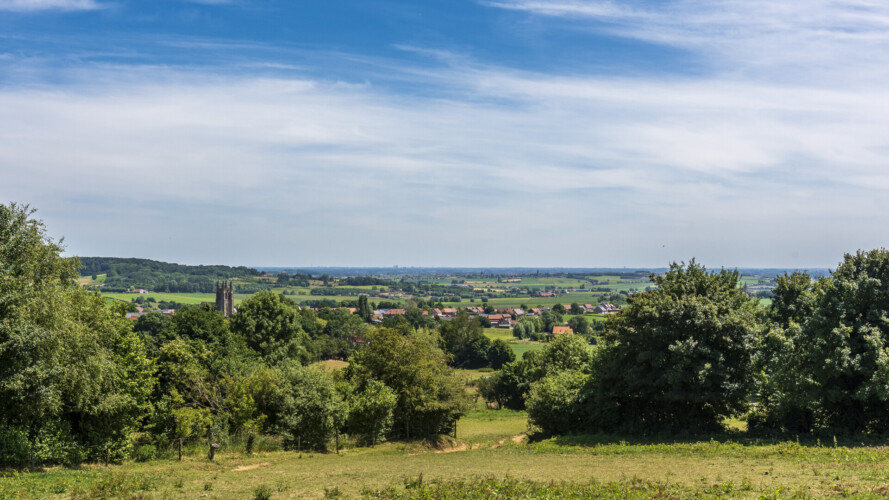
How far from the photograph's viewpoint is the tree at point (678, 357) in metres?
30.1

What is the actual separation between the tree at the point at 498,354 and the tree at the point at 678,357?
2800 inches

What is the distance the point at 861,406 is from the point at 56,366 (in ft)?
119

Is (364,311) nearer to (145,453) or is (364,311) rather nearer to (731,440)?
(145,453)

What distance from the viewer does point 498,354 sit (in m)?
107

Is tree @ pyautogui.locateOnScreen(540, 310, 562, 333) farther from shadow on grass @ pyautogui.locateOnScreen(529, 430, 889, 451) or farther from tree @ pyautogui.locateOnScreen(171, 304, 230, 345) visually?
shadow on grass @ pyautogui.locateOnScreen(529, 430, 889, 451)

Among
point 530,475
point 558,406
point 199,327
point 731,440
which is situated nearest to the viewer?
point 530,475

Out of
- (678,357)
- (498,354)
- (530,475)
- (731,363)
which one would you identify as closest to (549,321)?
(498,354)

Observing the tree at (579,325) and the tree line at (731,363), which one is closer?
the tree line at (731,363)

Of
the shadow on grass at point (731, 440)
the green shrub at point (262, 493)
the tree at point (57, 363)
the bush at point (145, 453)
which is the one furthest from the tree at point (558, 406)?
the tree at point (57, 363)

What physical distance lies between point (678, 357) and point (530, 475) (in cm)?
1383

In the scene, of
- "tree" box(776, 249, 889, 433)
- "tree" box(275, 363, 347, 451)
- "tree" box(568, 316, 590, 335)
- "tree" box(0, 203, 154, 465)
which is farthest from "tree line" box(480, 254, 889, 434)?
"tree" box(568, 316, 590, 335)

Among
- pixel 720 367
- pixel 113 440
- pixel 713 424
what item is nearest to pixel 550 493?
pixel 720 367

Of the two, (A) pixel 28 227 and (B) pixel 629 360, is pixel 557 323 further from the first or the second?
(A) pixel 28 227

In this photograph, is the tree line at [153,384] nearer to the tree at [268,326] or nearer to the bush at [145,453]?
the bush at [145,453]
